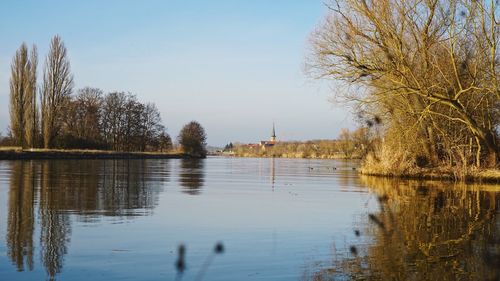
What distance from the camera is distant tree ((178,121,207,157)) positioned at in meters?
84.6

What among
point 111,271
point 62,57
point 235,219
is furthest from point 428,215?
point 62,57

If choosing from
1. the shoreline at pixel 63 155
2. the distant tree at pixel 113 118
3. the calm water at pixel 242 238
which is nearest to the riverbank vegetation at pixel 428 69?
the calm water at pixel 242 238

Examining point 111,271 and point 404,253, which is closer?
point 111,271

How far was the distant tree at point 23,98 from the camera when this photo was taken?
5584 centimetres

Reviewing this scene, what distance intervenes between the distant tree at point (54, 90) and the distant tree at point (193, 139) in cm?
2662

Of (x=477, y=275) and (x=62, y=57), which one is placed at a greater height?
(x=62, y=57)

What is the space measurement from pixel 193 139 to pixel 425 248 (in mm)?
78583

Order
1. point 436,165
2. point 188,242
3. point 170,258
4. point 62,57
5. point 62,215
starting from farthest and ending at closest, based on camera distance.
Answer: point 62,57, point 436,165, point 62,215, point 188,242, point 170,258

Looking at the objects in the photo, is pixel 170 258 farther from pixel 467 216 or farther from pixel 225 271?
pixel 467 216

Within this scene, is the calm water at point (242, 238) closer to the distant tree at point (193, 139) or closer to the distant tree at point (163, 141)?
the distant tree at point (163, 141)

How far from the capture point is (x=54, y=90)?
2325 inches

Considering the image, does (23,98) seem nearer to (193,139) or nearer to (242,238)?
(193,139)

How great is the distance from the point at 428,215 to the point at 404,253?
4553mm

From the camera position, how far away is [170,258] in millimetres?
6453
